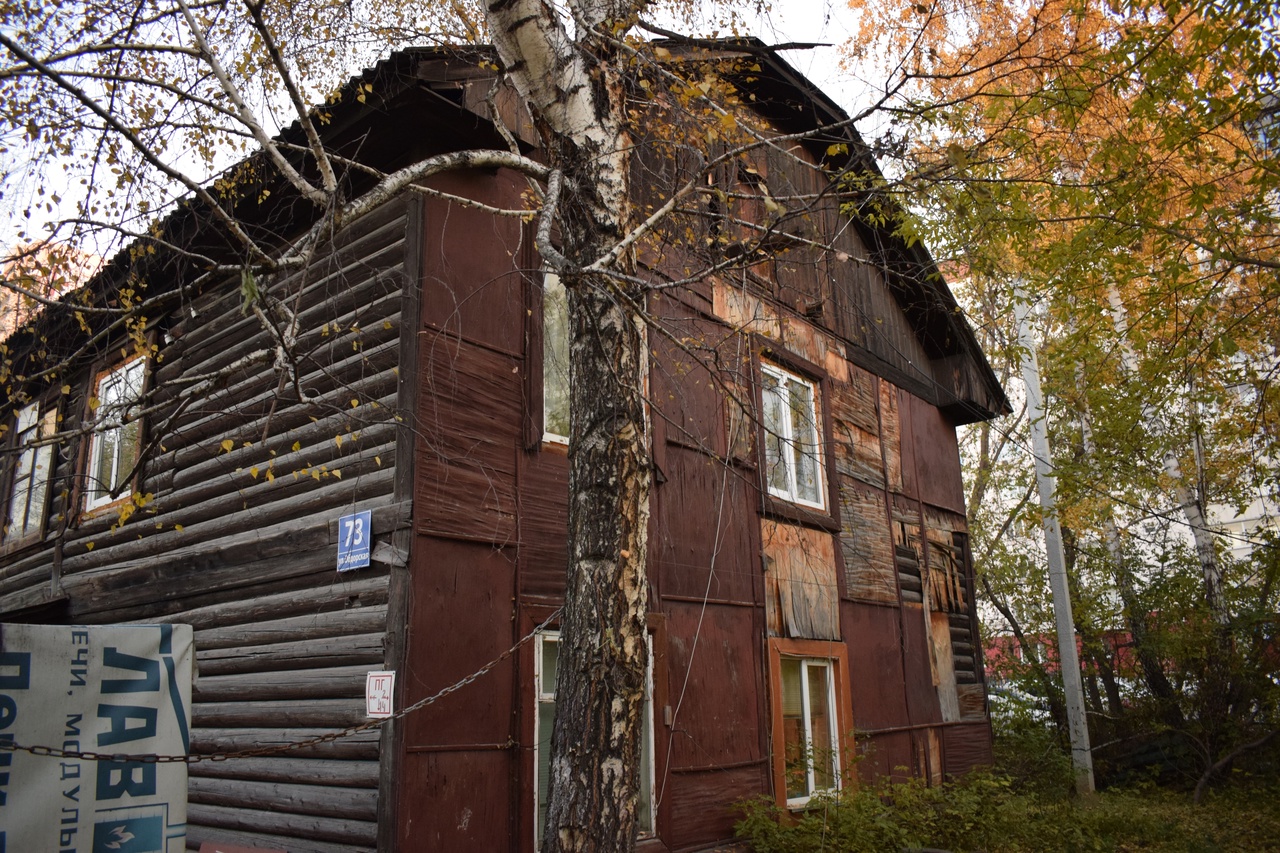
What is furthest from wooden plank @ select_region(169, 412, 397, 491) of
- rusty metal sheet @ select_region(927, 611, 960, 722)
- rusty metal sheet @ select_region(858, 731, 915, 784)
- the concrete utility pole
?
the concrete utility pole

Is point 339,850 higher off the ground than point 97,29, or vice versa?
point 97,29

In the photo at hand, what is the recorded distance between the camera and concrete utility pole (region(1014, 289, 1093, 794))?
12.7m

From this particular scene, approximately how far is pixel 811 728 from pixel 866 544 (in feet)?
8.12

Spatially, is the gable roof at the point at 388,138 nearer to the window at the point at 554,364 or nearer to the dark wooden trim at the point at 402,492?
the dark wooden trim at the point at 402,492

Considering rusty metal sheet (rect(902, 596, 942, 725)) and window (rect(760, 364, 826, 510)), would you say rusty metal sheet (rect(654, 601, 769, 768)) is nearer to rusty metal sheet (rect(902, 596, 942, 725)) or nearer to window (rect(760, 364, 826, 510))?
window (rect(760, 364, 826, 510))

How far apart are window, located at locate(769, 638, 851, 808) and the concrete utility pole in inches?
174

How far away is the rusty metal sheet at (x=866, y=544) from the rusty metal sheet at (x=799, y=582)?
0.34 meters

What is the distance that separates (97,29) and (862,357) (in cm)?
901

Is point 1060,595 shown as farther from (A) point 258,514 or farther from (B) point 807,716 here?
(A) point 258,514

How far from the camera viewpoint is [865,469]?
461 inches

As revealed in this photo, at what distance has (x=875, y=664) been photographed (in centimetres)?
1090

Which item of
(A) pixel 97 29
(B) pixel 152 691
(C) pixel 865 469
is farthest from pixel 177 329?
(C) pixel 865 469

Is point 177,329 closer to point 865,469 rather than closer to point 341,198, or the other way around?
point 341,198

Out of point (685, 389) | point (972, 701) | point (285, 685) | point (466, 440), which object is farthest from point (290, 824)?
point (972, 701)
